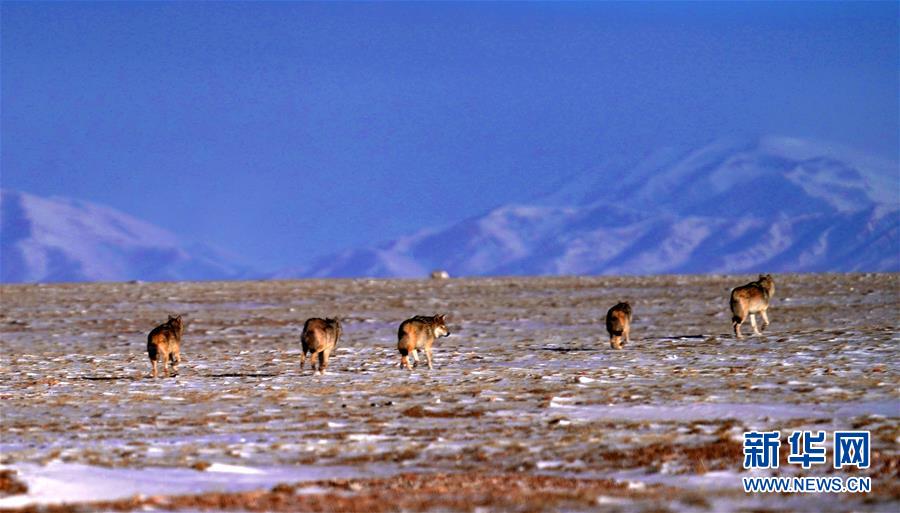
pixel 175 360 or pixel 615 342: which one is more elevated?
pixel 615 342

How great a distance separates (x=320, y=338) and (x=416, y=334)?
204cm

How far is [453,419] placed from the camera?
844 inches

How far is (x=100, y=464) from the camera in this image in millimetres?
17984

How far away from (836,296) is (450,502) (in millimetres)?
45097

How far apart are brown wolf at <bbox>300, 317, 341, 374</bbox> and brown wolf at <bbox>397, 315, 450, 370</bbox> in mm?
1344

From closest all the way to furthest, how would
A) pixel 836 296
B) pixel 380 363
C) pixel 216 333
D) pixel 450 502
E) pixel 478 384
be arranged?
pixel 450 502 → pixel 478 384 → pixel 380 363 → pixel 216 333 → pixel 836 296

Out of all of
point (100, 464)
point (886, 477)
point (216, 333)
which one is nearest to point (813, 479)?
point (886, 477)

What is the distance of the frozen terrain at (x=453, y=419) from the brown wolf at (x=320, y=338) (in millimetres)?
600

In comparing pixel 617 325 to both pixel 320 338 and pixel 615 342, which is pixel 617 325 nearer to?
pixel 615 342

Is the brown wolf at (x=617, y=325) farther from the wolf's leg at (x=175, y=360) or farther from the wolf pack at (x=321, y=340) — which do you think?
the wolf's leg at (x=175, y=360)

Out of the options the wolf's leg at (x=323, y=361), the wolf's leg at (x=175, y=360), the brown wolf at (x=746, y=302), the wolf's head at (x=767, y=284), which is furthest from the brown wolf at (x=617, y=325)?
the wolf's leg at (x=175, y=360)

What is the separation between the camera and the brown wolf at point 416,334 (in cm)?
2906

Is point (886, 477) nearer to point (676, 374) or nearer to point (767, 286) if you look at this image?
point (676, 374)

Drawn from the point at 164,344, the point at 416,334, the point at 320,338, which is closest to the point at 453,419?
the point at 320,338
